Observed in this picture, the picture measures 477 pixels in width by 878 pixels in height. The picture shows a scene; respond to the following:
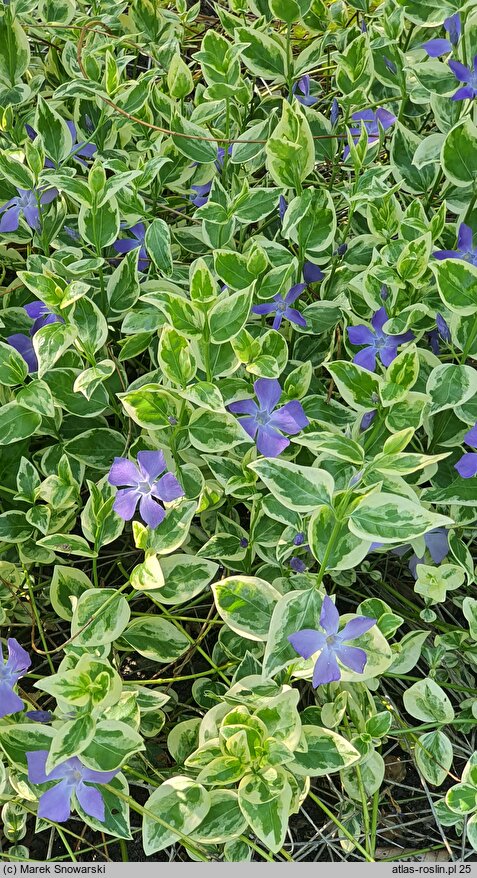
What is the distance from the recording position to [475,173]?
1.10 metres

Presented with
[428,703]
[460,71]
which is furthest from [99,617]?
[460,71]

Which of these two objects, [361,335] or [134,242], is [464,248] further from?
[134,242]

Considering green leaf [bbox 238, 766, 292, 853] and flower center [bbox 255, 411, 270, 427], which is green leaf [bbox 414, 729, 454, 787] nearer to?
green leaf [bbox 238, 766, 292, 853]

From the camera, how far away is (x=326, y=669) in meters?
0.87

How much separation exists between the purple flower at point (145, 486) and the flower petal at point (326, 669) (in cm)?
25

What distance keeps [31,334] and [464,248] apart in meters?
0.64

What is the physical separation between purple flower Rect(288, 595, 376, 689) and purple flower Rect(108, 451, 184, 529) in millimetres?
225

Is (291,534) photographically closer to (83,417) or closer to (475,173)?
(83,417)

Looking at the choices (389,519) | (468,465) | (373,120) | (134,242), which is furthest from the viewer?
(373,120)

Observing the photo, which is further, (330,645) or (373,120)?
(373,120)

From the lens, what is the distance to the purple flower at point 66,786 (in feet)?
2.96

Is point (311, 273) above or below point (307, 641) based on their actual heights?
above

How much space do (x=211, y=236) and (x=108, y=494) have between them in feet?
1.29

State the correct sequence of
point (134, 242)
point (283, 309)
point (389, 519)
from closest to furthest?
point (389, 519)
point (283, 309)
point (134, 242)
